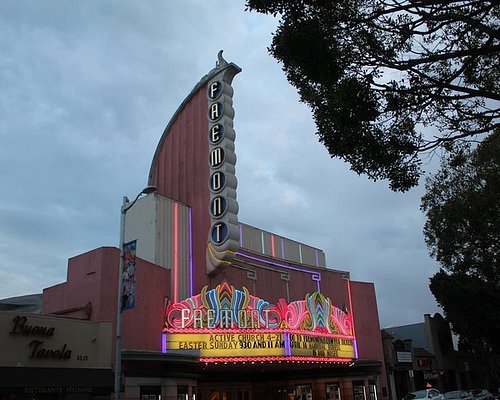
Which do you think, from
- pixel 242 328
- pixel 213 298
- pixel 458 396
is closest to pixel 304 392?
pixel 458 396

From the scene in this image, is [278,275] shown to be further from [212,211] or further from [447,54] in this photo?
[447,54]

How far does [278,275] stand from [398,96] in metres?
22.8

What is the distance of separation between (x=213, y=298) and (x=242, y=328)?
202cm

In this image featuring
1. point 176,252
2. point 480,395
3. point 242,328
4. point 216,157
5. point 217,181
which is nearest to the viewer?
point 242,328

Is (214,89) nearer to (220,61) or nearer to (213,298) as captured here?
(220,61)

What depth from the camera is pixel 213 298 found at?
24.8 m

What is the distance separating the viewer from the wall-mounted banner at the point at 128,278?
55.0 ft

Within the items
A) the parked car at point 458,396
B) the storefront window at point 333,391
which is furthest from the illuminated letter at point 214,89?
the parked car at point 458,396

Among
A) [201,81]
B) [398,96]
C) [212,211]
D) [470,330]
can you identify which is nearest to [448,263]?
[470,330]

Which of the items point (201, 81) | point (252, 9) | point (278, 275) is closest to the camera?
point (252, 9)

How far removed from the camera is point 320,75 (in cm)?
1113

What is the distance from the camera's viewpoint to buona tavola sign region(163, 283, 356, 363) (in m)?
23.9

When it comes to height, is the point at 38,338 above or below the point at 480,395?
above

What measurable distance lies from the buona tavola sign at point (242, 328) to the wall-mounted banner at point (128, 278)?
7.03m
